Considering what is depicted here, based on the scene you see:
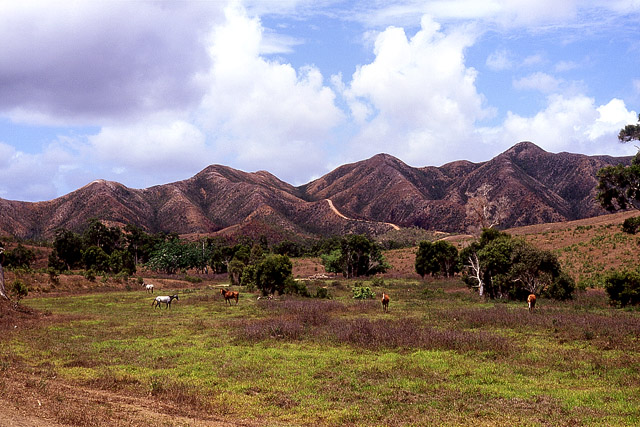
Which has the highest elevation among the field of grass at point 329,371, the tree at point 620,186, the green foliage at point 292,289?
the tree at point 620,186

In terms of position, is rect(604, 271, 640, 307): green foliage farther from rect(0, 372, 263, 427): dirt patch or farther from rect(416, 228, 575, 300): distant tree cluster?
rect(0, 372, 263, 427): dirt patch

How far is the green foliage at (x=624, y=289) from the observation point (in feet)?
87.7

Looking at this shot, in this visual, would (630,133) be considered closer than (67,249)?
Yes

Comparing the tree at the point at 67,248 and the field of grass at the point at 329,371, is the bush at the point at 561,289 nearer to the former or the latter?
the field of grass at the point at 329,371

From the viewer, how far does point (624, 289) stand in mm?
26953

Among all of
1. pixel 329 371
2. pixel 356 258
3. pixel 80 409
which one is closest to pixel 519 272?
pixel 329 371

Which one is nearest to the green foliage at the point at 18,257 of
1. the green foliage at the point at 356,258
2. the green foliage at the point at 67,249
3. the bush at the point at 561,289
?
the green foliage at the point at 67,249

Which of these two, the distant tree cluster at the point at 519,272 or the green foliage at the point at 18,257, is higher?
the green foliage at the point at 18,257

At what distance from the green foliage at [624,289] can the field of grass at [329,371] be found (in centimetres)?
481

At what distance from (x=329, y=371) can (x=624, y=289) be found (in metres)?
22.9

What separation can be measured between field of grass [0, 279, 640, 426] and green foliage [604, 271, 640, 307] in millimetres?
4815

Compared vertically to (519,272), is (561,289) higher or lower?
lower

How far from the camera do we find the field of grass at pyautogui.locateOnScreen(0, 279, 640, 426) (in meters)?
9.45

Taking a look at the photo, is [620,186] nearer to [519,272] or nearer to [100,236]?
[519,272]
